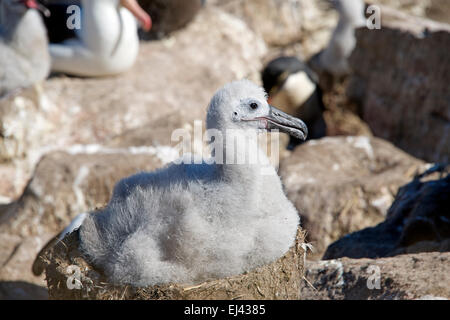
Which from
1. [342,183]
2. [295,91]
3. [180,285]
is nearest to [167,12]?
[295,91]

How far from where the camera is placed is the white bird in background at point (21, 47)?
21.9 ft

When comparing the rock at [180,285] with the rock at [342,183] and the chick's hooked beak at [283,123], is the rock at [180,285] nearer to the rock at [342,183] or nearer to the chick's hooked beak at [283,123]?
the chick's hooked beak at [283,123]

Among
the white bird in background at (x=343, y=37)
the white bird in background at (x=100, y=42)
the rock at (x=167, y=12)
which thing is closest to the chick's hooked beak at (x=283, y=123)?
the white bird in background at (x=100, y=42)

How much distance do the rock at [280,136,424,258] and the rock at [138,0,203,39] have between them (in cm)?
311

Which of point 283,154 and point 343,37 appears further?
point 343,37

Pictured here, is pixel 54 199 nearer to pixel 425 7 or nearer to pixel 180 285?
pixel 180 285

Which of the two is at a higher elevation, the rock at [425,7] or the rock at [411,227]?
the rock at [425,7]

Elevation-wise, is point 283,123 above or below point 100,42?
above

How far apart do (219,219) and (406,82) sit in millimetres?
5268

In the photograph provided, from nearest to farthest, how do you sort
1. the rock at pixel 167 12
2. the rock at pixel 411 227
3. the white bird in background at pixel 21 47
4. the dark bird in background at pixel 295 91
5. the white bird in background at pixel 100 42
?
the rock at pixel 411 227 < the white bird in background at pixel 21 47 < the white bird in background at pixel 100 42 < the dark bird in background at pixel 295 91 < the rock at pixel 167 12

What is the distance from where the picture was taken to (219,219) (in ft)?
10.0

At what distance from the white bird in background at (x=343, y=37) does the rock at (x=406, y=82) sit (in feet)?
2.28

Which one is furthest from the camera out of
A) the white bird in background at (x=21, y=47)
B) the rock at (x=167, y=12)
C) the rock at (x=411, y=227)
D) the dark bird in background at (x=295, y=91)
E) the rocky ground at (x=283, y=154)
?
the rock at (x=167, y=12)
